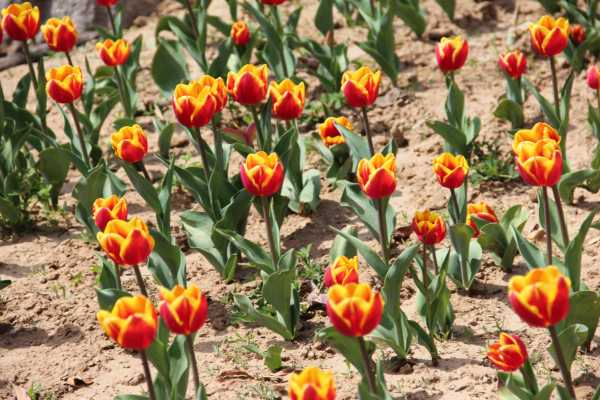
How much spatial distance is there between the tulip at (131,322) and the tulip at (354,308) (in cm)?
50

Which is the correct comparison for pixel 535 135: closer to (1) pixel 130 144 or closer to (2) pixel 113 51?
(1) pixel 130 144

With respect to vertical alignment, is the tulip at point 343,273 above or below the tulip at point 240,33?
below

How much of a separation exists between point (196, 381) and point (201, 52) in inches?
124

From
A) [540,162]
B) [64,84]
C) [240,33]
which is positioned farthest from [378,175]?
[240,33]

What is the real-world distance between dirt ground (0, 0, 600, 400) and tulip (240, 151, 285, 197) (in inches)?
27.8

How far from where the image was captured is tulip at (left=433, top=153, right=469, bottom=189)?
3.85 m

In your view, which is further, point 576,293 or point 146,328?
point 576,293

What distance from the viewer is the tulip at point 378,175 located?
11.5ft

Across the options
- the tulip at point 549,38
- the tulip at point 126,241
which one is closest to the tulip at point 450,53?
the tulip at point 549,38

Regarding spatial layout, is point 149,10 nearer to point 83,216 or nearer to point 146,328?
point 83,216

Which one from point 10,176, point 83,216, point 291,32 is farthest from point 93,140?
point 291,32

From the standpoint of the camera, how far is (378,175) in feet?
11.5

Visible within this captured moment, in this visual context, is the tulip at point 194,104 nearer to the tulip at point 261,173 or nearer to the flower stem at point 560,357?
the tulip at point 261,173

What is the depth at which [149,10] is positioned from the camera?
783cm
